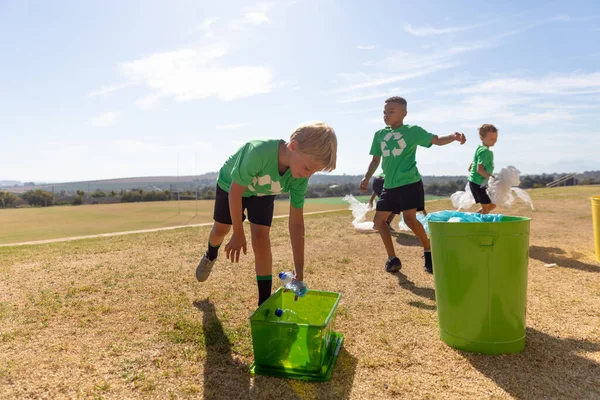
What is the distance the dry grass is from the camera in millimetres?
2020

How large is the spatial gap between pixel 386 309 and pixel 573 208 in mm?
9539

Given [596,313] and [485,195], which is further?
[485,195]

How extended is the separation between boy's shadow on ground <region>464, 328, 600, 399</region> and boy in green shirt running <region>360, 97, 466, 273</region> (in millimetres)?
1888

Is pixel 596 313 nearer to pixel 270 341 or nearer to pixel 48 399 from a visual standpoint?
pixel 270 341

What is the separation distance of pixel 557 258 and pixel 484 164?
1558 millimetres

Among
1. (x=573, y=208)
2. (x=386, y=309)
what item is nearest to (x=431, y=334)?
(x=386, y=309)

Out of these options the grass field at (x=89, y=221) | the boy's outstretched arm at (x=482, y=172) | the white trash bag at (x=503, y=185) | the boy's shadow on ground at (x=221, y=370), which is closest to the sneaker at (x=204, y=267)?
the boy's shadow on ground at (x=221, y=370)

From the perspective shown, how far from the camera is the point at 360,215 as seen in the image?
26.1ft

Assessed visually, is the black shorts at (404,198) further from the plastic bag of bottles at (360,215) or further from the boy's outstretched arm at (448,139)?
the plastic bag of bottles at (360,215)

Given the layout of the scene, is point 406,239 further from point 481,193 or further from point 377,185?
point 377,185

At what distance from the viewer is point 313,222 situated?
28.6 ft

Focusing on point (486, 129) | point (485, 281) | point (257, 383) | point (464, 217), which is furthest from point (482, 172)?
point (257, 383)

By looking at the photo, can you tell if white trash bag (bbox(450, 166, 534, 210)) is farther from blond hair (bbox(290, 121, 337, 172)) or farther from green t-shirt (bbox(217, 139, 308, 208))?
blond hair (bbox(290, 121, 337, 172))

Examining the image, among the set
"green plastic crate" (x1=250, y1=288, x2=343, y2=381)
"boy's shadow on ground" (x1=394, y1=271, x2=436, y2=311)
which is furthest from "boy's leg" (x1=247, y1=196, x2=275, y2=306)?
"boy's shadow on ground" (x1=394, y1=271, x2=436, y2=311)
